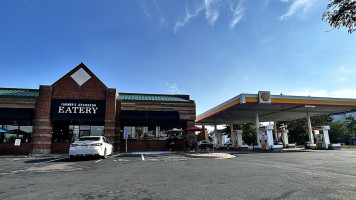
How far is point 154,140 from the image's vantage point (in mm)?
22766

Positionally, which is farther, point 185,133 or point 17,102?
point 185,133

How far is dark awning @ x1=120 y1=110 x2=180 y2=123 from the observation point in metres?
20.9

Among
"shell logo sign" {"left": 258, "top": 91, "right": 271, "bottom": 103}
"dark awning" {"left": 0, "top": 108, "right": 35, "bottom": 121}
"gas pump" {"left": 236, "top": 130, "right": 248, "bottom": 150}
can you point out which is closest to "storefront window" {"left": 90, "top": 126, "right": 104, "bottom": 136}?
"dark awning" {"left": 0, "top": 108, "right": 35, "bottom": 121}

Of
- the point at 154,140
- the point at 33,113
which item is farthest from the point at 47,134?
the point at 154,140

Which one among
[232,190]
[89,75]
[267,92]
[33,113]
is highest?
[89,75]

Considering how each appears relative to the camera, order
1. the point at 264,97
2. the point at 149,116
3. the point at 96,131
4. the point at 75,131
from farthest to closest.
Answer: the point at 96,131, the point at 75,131, the point at 264,97, the point at 149,116

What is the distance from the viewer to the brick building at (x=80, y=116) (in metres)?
19.3

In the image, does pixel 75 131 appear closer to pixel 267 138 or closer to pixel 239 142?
pixel 239 142

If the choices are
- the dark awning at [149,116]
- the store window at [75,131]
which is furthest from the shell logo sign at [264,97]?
the store window at [75,131]

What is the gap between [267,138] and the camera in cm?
2538

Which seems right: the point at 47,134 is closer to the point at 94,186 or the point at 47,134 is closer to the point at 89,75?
the point at 89,75

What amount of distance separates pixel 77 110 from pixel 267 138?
22128mm

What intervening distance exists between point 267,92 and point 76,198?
71.2 feet

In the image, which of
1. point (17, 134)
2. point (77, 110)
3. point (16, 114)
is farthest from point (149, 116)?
point (17, 134)
